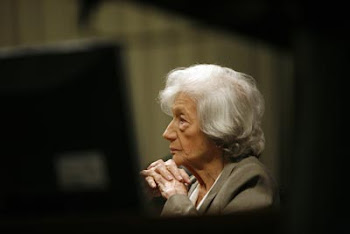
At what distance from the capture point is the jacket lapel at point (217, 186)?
897 mm

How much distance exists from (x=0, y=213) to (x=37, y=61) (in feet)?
0.52

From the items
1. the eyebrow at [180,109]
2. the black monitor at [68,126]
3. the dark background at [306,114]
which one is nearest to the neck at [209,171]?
the eyebrow at [180,109]

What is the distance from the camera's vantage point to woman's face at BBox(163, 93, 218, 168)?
3.16ft

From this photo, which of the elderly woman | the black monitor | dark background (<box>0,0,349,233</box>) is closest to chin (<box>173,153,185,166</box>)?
the elderly woman

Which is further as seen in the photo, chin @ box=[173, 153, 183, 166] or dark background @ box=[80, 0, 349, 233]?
chin @ box=[173, 153, 183, 166]

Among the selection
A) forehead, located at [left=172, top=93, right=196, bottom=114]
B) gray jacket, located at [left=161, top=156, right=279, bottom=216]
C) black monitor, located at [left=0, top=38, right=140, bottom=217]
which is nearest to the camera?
black monitor, located at [left=0, top=38, right=140, bottom=217]

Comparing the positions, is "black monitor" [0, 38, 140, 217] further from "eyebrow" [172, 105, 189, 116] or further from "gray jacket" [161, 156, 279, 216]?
"eyebrow" [172, 105, 189, 116]

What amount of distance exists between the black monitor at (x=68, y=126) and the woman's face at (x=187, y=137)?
1.24 feet

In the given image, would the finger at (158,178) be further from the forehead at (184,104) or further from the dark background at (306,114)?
the dark background at (306,114)

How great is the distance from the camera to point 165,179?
0.93 meters

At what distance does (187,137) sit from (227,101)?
0.42 ft

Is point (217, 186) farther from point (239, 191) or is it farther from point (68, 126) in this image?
point (68, 126)

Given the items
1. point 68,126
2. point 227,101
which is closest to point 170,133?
point 227,101

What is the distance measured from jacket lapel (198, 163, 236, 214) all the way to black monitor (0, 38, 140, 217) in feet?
1.08
